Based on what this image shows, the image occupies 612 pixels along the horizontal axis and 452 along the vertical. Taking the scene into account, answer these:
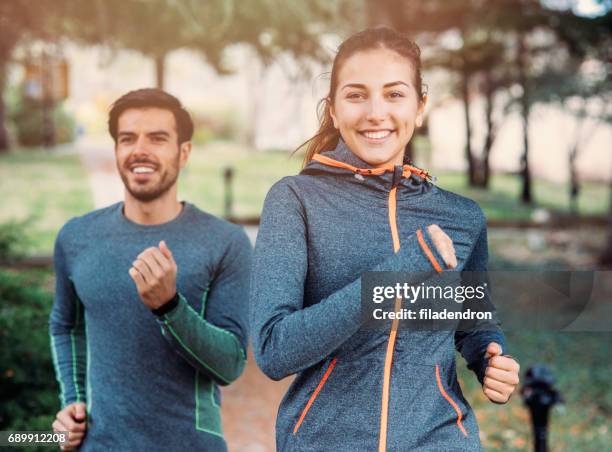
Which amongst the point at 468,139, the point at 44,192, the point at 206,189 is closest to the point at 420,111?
the point at 44,192

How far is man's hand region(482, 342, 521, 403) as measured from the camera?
1653 mm

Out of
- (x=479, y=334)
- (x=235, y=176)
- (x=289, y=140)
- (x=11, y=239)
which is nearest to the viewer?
(x=479, y=334)

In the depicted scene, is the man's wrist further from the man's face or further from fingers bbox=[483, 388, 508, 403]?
fingers bbox=[483, 388, 508, 403]

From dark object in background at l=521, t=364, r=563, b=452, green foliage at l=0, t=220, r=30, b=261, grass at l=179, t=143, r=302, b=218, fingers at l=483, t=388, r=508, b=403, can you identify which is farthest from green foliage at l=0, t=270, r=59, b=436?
grass at l=179, t=143, r=302, b=218

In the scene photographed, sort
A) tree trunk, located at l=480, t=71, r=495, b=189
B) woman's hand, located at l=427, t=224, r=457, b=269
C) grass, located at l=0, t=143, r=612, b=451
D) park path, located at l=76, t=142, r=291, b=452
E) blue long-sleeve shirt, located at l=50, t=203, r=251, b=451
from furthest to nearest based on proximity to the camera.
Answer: tree trunk, located at l=480, t=71, r=495, b=189, grass, located at l=0, t=143, r=612, b=451, park path, located at l=76, t=142, r=291, b=452, blue long-sleeve shirt, located at l=50, t=203, r=251, b=451, woman's hand, located at l=427, t=224, r=457, b=269

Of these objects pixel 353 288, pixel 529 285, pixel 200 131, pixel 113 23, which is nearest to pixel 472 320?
pixel 529 285

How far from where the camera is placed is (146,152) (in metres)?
2.37

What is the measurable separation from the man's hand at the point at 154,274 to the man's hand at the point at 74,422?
62 centimetres

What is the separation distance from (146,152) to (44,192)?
1476 centimetres

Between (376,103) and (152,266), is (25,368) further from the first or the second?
(376,103)

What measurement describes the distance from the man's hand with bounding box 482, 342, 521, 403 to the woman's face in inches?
20.1

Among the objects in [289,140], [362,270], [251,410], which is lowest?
[251,410]

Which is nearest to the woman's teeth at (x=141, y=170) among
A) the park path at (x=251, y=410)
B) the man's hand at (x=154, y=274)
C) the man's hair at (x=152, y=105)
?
the man's hair at (x=152, y=105)

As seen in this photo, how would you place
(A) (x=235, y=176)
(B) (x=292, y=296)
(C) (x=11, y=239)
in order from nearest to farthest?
(B) (x=292, y=296) < (C) (x=11, y=239) < (A) (x=235, y=176)
